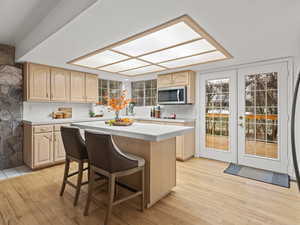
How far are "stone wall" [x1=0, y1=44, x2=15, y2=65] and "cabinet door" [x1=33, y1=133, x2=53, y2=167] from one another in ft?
5.27

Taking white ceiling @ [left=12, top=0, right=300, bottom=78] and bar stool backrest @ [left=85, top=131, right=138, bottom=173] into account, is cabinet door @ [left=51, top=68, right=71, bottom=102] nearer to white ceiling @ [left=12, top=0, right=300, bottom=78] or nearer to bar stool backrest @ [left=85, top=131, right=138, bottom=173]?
white ceiling @ [left=12, top=0, right=300, bottom=78]

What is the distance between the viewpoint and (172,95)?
417cm

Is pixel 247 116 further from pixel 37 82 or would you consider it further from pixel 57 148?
pixel 37 82

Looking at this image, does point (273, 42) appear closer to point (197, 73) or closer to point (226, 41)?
point (226, 41)

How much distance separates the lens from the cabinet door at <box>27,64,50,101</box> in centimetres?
339

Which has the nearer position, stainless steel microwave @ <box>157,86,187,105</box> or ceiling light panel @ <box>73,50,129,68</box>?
ceiling light panel @ <box>73,50,129,68</box>

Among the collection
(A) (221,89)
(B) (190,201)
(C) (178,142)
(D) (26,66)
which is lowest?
(B) (190,201)

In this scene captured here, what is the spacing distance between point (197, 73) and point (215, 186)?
8.80ft

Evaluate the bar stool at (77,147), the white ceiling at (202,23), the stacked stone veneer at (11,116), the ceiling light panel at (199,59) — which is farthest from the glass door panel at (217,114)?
the stacked stone veneer at (11,116)

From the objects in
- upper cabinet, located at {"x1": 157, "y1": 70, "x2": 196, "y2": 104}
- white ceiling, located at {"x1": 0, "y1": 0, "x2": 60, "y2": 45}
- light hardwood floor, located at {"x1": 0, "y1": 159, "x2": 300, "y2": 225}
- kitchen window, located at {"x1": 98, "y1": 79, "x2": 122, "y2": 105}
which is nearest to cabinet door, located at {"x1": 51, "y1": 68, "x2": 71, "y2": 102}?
white ceiling, located at {"x1": 0, "y1": 0, "x2": 60, "y2": 45}

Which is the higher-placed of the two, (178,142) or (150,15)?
Result: (150,15)

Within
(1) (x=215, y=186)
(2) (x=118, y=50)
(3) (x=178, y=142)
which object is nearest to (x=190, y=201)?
(1) (x=215, y=186)

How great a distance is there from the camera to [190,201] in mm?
2201

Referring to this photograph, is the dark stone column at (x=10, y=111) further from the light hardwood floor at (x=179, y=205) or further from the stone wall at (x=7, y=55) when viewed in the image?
the light hardwood floor at (x=179, y=205)
